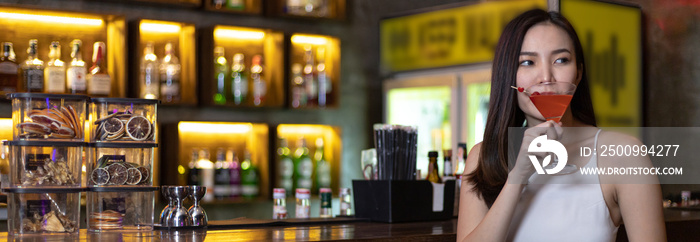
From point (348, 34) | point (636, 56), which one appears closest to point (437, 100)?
point (348, 34)

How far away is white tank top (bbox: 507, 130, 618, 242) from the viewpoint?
1627mm

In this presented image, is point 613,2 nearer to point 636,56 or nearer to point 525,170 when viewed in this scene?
point 636,56

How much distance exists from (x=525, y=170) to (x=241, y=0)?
268 centimetres

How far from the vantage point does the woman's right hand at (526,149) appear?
1.45m

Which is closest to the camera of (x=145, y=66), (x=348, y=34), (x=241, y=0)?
(x=145, y=66)

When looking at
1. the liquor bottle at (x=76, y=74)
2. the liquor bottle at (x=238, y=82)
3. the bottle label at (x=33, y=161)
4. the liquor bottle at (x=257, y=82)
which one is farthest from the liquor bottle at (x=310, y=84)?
the bottle label at (x=33, y=161)

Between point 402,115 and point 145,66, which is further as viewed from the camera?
point 402,115

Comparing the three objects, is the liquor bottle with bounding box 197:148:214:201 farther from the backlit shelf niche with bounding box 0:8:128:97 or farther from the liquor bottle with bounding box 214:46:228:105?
the backlit shelf niche with bounding box 0:8:128:97

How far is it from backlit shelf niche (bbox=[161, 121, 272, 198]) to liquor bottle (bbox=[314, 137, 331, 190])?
366 millimetres

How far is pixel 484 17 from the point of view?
12.7ft

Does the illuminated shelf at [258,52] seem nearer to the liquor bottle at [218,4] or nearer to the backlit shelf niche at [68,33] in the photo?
the liquor bottle at [218,4]

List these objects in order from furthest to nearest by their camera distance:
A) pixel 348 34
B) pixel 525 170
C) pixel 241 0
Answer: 1. pixel 348 34
2. pixel 241 0
3. pixel 525 170

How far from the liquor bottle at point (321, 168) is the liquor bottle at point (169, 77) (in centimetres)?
92

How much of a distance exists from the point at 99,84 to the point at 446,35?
176 centimetres
